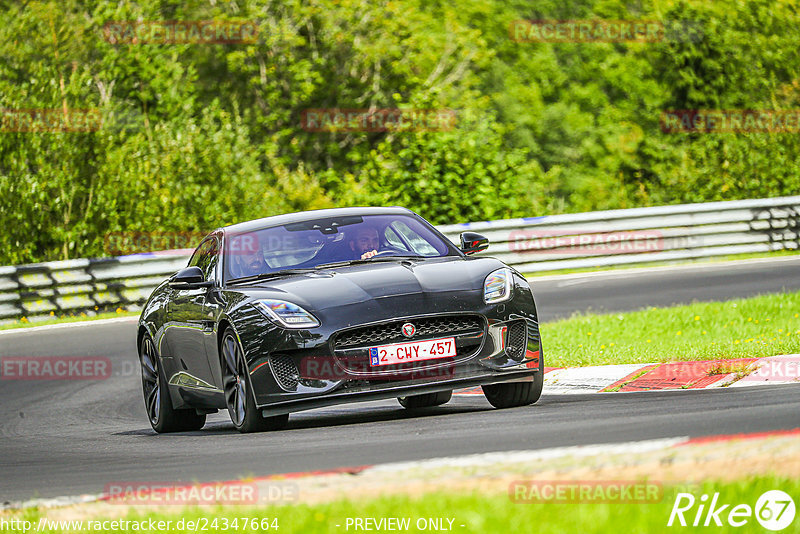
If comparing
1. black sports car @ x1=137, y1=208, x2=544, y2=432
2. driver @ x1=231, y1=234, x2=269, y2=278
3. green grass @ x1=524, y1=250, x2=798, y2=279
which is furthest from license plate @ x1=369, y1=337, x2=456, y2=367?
green grass @ x1=524, y1=250, x2=798, y2=279

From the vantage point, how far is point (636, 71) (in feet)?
219

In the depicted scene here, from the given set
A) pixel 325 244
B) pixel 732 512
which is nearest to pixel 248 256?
pixel 325 244

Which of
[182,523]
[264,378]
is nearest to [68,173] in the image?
[264,378]

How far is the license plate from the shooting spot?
8094mm

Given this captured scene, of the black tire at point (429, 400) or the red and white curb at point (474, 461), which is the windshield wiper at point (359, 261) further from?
the red and white curb at point (474, 461)

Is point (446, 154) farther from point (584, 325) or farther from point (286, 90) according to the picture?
point (286, 90)

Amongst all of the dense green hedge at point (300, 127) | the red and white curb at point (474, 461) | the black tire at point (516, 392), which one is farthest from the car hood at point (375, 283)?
the dense green hedge at point (300, 127)

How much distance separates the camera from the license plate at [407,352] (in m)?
8.09

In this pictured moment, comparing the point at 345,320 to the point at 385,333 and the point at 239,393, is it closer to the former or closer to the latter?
the point at 385,333

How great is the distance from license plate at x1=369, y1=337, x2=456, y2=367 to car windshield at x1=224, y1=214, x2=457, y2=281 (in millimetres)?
1176

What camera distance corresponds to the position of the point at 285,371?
8.15m

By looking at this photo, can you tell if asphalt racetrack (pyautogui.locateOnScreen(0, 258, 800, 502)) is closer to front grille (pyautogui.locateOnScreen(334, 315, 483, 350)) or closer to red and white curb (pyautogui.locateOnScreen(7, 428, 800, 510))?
red and white curb (pyautogui.locateOnScreen(7, 428, 800, 510))

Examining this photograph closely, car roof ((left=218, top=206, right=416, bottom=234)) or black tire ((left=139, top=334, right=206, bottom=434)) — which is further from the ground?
car roof ((left=218, top=206, right=416, bottom=234))

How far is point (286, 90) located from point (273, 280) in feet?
110
